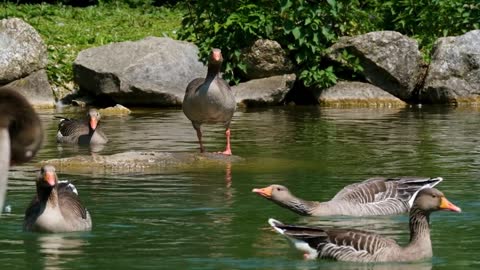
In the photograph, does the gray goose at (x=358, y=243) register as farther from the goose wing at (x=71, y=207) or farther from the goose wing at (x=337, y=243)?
the goose wing at (x=71, y=207)

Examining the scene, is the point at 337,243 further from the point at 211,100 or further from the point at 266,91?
the point at 266,91

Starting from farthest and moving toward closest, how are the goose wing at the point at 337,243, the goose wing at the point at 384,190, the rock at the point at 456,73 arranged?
the rock at the point at 456,73 → the goose wing at the point at 384,190 → the goose wing at the point at 337,243

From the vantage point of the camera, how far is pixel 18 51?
25.1 m

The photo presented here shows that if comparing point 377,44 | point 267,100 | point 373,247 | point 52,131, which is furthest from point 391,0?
point 373,247

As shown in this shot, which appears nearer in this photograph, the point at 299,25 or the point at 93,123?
the point at 93,123

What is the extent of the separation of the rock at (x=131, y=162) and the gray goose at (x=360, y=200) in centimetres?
357

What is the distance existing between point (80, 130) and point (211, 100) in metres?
2.90

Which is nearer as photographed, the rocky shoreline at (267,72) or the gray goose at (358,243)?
the gray goose at (358,243)

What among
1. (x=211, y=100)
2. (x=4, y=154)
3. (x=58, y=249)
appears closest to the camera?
(x=4, y=154)

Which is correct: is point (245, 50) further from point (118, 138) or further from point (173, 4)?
point (173, 4)

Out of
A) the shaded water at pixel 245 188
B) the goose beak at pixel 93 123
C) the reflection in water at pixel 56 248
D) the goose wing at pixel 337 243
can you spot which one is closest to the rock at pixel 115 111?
the shaded water at pixel 245 188

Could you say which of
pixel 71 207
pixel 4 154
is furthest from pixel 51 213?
pixel 4 154

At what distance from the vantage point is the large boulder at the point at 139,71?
79.6 ft

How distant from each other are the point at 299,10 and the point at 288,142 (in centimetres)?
639
